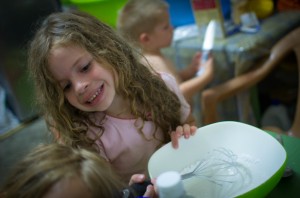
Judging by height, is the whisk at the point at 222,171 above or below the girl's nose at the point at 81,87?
below

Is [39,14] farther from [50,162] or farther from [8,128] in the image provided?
[50,162]

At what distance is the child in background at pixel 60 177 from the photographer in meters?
0.45

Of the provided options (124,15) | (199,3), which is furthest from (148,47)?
(199,3)

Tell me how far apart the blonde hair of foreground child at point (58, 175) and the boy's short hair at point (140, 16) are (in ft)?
3.23

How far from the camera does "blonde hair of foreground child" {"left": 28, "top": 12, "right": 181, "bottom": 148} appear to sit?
30.4 inches

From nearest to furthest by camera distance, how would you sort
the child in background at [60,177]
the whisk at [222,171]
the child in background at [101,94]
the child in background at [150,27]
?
1. the child in background at [60,177]
2. the whisk at [222,171]
3. the child in background at [101,94]
4. the child in background at [150,27]

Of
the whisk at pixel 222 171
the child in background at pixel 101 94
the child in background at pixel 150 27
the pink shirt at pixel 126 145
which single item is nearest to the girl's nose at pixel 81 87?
the child in background at pixel 101 94

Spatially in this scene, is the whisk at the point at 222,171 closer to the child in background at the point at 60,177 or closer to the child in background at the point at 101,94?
the child in background at the point at 101,94

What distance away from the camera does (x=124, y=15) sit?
143cm

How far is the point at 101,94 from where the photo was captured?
78 centimetres

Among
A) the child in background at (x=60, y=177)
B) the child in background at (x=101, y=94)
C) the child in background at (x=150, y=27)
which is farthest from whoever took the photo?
the child in background at (x=150, y=27)

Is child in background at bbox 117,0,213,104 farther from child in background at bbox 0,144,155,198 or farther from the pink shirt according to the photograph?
child in background at bbox 0,144,155,198

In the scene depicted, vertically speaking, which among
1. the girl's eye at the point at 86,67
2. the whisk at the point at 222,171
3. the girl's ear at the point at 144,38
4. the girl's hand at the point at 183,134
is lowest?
the whisk at the point at 222,171

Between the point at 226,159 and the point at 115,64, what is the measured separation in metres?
0.36
